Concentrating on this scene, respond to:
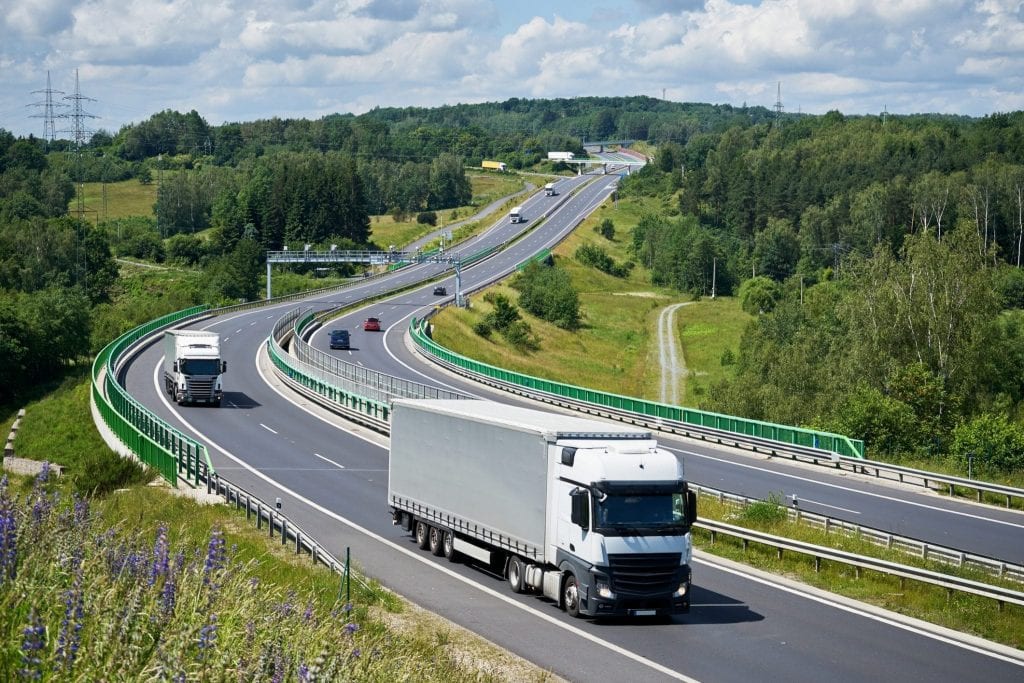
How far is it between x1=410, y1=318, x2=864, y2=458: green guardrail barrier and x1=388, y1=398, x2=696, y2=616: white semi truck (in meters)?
21.1

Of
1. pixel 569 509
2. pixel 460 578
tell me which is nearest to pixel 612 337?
pixel 460 578

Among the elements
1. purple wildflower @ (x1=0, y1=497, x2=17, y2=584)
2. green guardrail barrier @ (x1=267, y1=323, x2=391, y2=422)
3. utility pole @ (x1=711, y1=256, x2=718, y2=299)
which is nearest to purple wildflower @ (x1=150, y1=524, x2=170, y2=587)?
purple wildflower @ (x1=0, y1=497, x2=17, y2=584)

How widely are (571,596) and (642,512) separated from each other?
1962 mm

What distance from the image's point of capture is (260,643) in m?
11.7

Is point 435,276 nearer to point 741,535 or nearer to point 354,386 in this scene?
point 354,386

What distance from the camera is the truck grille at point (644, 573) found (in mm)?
21969

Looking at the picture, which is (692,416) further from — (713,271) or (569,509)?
(713,271)

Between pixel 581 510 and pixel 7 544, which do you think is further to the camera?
pixel 581 510

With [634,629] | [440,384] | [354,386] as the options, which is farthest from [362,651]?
[440,384]

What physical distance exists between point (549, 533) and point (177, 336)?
39984mm

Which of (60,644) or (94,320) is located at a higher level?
(60,644)

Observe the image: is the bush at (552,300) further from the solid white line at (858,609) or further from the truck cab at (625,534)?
the truck cab at (625,534)

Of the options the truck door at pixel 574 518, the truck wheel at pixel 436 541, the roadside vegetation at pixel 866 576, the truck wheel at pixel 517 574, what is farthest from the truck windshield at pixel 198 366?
the truck door at pixel 574 518

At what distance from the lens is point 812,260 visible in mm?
154875
